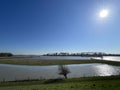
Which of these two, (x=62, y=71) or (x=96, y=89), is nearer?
(x=96, y=89)

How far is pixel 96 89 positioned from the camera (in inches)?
529

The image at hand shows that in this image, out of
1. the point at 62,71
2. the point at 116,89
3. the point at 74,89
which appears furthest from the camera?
the point at 62,71

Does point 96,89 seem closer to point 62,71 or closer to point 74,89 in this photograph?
point 74,89

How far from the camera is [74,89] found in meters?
14.2

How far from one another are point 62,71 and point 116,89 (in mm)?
32899

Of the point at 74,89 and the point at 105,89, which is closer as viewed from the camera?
the point at 105,89

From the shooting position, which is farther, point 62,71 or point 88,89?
point 62,71

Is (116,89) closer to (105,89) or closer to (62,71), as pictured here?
(105,89)

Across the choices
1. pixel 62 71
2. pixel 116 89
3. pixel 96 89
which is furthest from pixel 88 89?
pixel 62 71

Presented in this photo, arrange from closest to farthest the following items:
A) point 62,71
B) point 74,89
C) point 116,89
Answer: point 116,89, point 74,89, point 62,71

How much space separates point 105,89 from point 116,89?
0.93 m

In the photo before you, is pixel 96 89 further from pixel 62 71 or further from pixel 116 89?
pixel 62 71

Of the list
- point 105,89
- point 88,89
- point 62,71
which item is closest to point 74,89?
point 88,89

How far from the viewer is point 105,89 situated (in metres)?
13.3
